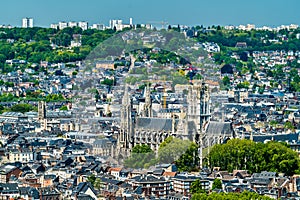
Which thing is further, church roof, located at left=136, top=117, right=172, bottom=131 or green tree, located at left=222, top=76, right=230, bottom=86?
green tree, located at left=222, top=76, right=230, bottom=86

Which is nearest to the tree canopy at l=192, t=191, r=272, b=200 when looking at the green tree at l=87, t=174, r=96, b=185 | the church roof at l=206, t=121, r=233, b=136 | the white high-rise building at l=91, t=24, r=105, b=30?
the green tree at l=87, t=174, r=96, b=185

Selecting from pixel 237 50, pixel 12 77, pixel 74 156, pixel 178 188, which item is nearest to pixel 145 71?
pixel 12 77

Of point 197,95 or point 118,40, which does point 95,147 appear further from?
point 118,40

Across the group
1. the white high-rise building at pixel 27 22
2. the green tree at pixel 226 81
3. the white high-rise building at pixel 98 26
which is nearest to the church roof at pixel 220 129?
the green tree at pixel 226 81

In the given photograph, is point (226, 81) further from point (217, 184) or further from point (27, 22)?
point (27, 22)

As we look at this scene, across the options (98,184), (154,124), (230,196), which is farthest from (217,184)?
(154,124)

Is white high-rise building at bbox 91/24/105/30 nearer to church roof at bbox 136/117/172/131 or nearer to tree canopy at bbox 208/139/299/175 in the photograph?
church roof at bbox 136/117/172/131

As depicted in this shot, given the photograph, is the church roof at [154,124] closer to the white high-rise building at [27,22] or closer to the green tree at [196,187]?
the green tree at [196,187]
